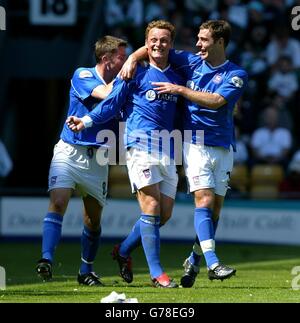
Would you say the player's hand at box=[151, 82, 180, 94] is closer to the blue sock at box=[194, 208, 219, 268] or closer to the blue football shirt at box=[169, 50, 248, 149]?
the blue football shirt at box=[169, 50, 248, 149]

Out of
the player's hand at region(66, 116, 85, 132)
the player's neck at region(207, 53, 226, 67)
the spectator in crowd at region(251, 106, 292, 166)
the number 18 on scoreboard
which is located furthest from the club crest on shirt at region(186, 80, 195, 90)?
the number 18 on scoreboard

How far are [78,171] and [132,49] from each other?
858 cm

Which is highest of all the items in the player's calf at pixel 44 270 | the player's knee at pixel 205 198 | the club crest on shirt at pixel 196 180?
the club crest on shirt at pixel 196 180

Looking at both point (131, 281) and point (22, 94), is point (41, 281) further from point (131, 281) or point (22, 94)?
point (22, 94)

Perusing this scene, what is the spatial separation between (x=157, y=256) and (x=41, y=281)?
5.35ft

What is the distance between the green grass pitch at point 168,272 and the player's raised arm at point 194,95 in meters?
1.62

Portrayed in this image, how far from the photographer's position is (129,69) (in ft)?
31.4

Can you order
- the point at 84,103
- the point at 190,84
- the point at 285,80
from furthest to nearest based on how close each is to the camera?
1. the point at 285,80
2. the point at 84,103
3. the point at 190,84

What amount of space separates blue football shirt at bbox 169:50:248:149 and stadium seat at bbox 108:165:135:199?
7.24 meters

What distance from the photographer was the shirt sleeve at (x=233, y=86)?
9594 mm

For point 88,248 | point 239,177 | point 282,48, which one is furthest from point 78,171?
point 282,48

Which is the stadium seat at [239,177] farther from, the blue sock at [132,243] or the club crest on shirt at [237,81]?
the club crest on shirt at [237,81]

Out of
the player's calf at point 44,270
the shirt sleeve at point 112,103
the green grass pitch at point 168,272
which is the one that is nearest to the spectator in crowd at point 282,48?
the green grass pitch at point 168,272

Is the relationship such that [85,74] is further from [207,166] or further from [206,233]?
[206,233]
